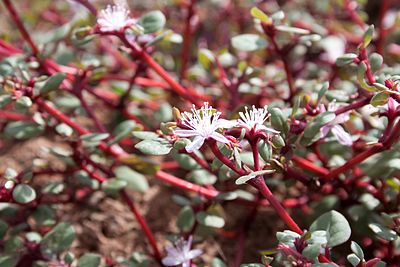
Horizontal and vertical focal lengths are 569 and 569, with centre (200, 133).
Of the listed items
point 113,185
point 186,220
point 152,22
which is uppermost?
point 152,22

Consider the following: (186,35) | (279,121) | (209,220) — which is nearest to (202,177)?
(209,220)

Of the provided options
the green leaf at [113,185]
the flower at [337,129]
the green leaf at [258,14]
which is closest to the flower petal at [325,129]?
the flower at [337,129]

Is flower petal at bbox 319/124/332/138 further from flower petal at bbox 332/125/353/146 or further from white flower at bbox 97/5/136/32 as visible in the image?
white flower at bbox 97/5/136/32

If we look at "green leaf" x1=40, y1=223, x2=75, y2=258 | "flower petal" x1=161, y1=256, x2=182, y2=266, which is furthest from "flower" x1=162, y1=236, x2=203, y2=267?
"green leaf" x1=40, y1=223, x2=75, y2=258

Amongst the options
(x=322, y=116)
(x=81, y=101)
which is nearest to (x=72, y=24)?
(x=81, y=101)

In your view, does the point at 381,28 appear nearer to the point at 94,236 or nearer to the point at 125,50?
the point at 125,50

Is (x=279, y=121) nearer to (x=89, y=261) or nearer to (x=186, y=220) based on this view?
(x=186, y=220)
